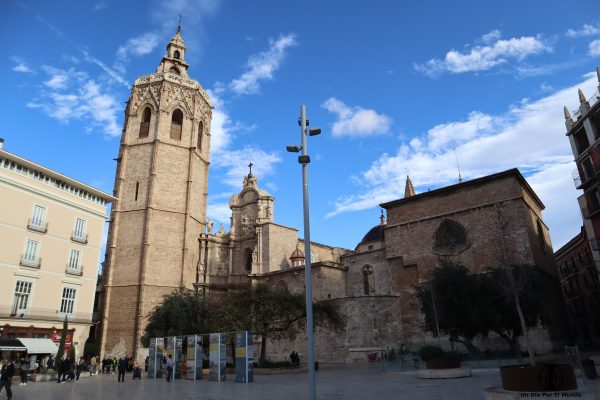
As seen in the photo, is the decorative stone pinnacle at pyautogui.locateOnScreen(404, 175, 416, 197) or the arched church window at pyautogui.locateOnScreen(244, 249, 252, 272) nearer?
the arched church window at pyautogui.locateOnScreen(244, 249, 252, 272)

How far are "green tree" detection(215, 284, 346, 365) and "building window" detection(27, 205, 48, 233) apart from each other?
1294cm

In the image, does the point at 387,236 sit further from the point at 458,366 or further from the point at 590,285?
the point at 590,285

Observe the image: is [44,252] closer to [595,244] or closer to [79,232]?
[79,232]

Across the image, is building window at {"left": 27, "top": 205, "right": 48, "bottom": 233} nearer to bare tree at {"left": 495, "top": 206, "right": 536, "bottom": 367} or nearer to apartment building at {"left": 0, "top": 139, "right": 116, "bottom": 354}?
apartment building at {"left": 0, "top": 139, "right": 116, "bottom": 354}

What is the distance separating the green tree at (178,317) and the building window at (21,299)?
8.70m

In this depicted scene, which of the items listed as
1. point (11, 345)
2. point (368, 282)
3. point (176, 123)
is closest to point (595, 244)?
point (368, 282)

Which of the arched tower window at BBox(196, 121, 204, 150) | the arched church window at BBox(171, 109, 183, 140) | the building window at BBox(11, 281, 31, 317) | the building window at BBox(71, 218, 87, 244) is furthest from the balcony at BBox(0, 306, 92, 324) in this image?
the arched tower window at BBox(196, 121, 204, 150)

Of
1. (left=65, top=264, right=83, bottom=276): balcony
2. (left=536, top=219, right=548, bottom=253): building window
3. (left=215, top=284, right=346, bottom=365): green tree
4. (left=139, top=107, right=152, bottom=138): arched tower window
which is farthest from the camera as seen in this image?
(left=139, top=107, right=152, bottom=138): arched tower window

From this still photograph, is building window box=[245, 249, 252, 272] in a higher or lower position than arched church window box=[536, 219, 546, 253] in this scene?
higher

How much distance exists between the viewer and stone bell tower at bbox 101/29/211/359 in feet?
116

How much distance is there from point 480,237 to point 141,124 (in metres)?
33.0

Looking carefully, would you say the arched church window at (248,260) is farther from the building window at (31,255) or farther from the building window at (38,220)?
the building window at (31,255)

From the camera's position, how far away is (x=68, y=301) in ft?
92.7

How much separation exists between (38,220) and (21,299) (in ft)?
16.8
